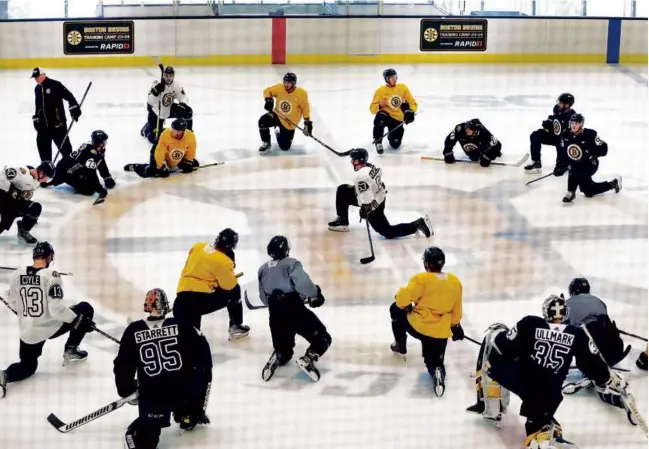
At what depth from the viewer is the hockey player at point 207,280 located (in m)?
6.30

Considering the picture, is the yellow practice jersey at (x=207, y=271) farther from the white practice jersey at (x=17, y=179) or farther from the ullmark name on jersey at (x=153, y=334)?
the white practice jersey at (x=17, y=179)

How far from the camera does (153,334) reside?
514cm

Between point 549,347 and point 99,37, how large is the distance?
10.0 meters

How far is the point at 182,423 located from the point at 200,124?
6461 mm

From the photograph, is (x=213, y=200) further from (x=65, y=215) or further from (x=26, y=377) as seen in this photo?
(x=26, y=377)

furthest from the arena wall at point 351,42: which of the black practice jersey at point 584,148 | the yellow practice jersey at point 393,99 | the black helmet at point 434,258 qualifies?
the black helmet at point 434,258

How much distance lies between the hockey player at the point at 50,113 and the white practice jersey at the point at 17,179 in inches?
58.4

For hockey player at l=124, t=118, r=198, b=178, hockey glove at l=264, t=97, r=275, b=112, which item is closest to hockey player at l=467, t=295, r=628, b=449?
hockey player at l=124, t=118, r=198, b=178

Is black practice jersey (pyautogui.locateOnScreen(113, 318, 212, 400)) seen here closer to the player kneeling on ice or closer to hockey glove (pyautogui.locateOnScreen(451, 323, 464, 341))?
hockey glove (pyautogui.locateOnScreen(451, 323, 464, 341))

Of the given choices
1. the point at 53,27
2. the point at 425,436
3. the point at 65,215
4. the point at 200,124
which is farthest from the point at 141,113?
the point at 425,436

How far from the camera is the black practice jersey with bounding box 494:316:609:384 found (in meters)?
5.18

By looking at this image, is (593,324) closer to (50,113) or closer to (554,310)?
(554,310)

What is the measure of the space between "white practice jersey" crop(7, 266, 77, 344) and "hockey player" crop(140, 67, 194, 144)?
4.78 m

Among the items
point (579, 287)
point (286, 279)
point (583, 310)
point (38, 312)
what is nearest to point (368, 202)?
point (286, 279)
